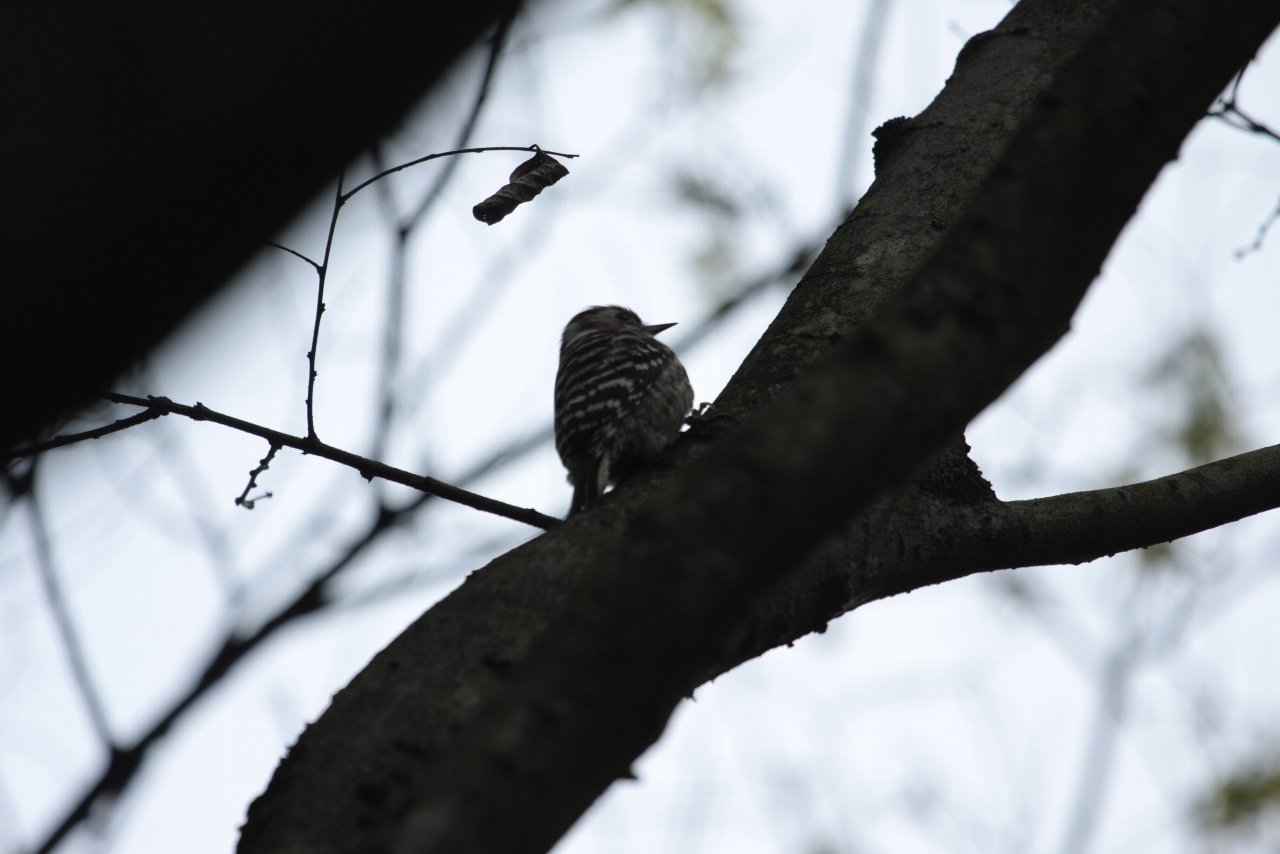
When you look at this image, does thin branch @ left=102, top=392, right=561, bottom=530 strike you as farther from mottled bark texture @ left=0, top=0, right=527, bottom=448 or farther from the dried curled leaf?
mottled bark texture @ left=0, top=0, right=527, bottom=448

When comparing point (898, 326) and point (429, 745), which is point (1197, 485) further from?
point (429, 745)

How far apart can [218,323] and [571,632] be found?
1.77 feet

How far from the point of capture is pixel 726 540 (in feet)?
4.42

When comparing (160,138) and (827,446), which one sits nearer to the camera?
(160,138)

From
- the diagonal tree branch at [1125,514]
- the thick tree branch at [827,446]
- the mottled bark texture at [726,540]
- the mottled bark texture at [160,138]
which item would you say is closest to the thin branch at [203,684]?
the mottled bark texture at [726,540]

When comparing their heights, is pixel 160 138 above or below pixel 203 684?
below

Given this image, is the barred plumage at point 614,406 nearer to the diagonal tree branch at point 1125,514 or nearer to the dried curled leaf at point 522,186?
the dried curled leaf at point 522,186

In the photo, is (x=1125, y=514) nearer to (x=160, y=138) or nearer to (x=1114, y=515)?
(x=1114, y=515)

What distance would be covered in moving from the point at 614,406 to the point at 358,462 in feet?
6.95

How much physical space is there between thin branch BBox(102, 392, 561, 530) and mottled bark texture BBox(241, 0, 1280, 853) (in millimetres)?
615

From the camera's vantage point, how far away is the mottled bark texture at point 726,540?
1327 millimetres

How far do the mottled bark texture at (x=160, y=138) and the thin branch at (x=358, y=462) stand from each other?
59.5 inches

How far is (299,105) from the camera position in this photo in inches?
35.3

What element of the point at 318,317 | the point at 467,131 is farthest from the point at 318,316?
the point at 467,131
